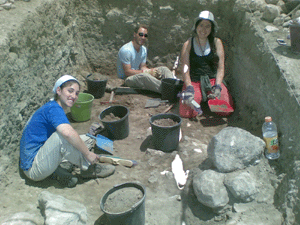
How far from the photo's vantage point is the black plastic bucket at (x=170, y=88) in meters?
4.73

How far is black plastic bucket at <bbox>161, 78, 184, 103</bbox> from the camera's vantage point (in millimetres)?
4730

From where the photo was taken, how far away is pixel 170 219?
8.45 ft

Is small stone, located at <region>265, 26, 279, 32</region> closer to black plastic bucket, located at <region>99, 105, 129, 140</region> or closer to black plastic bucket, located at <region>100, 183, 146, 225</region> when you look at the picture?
black plastic bucket, located at <region>99, 105, 129, 140</region>

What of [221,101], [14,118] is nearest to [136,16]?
[221,101]

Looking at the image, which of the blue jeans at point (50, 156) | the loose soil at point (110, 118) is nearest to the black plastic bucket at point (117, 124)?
the loose soil at point (110, 118)

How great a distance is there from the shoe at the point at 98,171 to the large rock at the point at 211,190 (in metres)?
1.03

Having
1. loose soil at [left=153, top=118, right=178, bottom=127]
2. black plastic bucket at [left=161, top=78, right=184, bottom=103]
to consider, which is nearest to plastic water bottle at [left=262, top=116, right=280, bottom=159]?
loose soil at [left=153, top=118, right=178, bottom=127]

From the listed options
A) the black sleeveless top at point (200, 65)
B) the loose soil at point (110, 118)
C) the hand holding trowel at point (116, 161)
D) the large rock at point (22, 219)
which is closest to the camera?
the large rock at point (22, 219)

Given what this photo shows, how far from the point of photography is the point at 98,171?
302 centimetres

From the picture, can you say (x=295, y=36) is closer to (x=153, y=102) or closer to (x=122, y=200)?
(x=153, y=102)

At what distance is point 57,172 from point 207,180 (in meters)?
1.61

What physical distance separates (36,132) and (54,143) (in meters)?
0.28

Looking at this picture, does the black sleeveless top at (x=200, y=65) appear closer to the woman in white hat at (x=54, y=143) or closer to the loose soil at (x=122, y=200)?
the woman in white hat at (x=54, y=143)

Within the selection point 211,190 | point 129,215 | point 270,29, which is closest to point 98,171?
point 129,215
